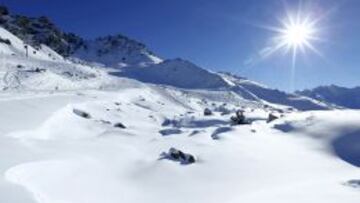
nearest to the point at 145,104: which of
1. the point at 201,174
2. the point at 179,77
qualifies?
the point at 201,174

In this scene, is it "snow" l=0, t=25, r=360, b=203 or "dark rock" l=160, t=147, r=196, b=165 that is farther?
"dark rock" l=160, t=147, r=196, b=165

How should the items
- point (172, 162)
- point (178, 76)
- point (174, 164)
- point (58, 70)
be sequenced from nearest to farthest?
point (174, 164) < point (172, 162) < point (58, 70) < point (178, 76)

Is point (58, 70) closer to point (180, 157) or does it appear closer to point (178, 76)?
point (180, 157)

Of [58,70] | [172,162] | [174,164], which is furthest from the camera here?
[58,70]

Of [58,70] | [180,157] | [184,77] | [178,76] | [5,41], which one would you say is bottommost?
[180,157]

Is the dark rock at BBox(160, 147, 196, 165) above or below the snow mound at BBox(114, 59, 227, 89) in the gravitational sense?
below

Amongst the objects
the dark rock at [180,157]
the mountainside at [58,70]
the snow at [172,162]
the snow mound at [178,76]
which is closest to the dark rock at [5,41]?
the mountainside at [58,70]

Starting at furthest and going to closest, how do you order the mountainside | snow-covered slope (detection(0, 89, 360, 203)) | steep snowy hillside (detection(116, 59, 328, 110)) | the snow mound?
1. the snow mound
2. steep snowy hillside (detection(116, 59, 328, 110))
3. the mountainside
4. snow-covered slope (detection(0, 89, 360, 203))

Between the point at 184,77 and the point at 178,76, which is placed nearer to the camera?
the point at 178,76

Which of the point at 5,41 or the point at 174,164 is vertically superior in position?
the point at 5,41

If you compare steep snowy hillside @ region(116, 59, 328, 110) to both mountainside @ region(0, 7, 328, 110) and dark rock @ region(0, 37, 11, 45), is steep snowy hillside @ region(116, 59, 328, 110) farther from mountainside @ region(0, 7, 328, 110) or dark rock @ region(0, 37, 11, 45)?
dark rock @ region(0, 37, 11, 45)

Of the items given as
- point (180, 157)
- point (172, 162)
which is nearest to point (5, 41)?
point (180, 157)

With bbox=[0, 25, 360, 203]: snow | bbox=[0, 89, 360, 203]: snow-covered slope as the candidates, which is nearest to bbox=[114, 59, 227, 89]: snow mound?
bbox=[0, 25, 360, 203]: snow

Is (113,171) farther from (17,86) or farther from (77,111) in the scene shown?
(17,86)
